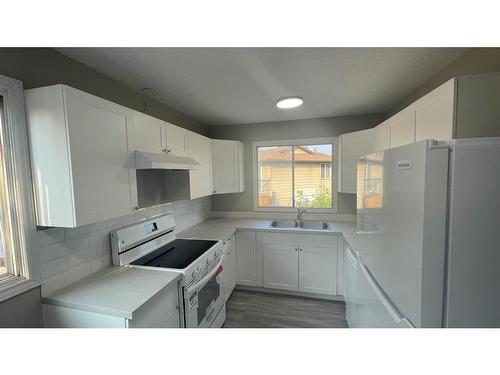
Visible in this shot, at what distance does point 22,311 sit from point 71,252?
350 millimetres

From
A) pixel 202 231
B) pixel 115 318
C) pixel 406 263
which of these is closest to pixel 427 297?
pixel 406 263

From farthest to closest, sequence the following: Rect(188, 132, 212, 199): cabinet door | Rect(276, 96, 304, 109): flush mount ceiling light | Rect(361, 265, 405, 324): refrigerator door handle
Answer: Rect(188, 132, 212, 199): cabinet door < Rect(276, 96, 304, 109): flush mount ceiling light < Rect(361, 265, 405, 324): refrigerator door handle

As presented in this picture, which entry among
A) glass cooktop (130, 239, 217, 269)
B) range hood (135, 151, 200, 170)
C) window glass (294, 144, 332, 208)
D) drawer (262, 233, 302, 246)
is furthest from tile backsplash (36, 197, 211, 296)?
window glass (294, 144, 332, 208)

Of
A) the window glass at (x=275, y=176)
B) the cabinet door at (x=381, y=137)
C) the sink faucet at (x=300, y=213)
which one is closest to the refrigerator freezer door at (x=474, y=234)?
the cabinet door at (x=381, y=137)

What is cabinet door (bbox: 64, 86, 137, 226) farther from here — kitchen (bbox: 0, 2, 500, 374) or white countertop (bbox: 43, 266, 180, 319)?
white countertop (bbox: 43, 266, 180, 319)

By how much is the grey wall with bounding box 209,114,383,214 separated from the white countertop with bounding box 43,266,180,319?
192cm

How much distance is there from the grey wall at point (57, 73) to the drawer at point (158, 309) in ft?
4.74

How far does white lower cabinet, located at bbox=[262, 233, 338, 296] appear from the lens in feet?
8.07

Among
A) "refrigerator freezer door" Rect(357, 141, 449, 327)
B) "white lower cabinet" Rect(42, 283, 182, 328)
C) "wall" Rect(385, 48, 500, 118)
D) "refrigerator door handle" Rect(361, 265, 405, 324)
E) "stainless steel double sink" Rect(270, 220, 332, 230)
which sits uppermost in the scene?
"wall" Rect(385, 48, 500, 118)

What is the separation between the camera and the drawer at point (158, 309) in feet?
3.76

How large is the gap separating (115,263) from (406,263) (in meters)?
1.92

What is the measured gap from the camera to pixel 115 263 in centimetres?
161

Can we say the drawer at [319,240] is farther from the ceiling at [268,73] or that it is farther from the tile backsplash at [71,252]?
the tile backsplash at [71,252]

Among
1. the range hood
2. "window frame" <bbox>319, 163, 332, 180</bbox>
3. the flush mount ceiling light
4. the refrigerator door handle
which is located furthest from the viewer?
"window frame" <bbox>319, 163, 332, 180</bbox>
